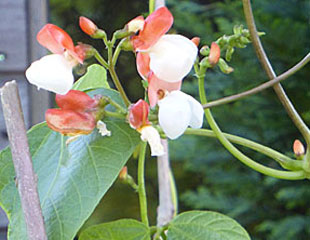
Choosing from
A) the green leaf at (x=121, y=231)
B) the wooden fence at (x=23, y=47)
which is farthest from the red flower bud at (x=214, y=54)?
the wooden fence at (x=23, y=47)

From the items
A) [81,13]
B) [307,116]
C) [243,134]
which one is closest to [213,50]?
[307,116]

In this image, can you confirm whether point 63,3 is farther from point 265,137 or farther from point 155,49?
point 155,49

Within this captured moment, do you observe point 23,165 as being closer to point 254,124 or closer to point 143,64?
point 143,64

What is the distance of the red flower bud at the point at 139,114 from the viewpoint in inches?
9.7

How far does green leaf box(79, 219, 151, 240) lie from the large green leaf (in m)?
0.04

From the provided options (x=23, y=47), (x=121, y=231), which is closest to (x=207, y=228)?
(x=121, y=231)

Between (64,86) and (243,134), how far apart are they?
0.89 metres

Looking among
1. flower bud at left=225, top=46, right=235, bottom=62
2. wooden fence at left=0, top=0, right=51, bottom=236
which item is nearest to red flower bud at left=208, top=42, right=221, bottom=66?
flower bud at left=225, top=46, right=235, bottom=62

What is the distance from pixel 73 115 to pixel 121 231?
3.6 inches

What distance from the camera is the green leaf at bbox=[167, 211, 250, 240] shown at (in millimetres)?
307

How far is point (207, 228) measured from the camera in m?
0.31

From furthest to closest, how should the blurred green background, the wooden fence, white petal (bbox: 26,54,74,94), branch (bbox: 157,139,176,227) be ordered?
the blurred green background < the wooden fence < branch (bbox: 157,139,176,227) < white petal (bbox: 26,54,74,94)

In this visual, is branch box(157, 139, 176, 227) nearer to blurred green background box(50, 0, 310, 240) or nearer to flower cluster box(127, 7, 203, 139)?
flower cluster box(127, 7, 203, 139)

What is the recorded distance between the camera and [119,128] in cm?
28
